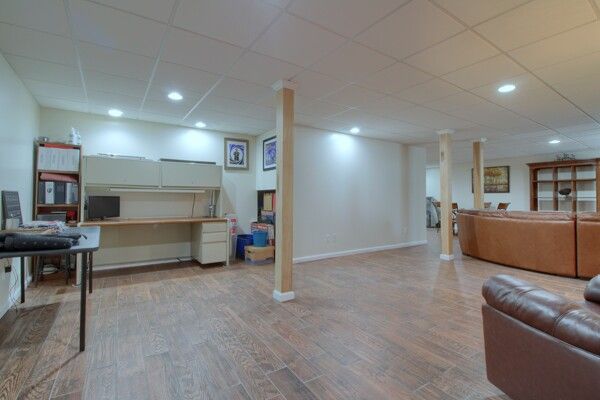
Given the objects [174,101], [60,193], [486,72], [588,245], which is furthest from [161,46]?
[588,245]

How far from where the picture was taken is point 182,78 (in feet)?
10.3

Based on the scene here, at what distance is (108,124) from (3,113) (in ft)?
6.24

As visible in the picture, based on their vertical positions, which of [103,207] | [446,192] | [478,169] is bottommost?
A: [103,207]

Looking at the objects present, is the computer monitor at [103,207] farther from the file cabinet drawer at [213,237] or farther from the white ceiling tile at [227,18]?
the white ceiling tile at [227,18]

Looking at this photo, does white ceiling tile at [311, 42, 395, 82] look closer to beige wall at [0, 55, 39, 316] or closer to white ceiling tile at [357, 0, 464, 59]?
white ceiling tile at [357, 0, 464, 59]

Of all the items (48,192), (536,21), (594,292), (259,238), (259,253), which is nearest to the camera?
(594,292)

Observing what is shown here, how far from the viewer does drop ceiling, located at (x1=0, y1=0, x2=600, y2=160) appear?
2.02m

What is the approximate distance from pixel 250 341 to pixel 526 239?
14.9 ft

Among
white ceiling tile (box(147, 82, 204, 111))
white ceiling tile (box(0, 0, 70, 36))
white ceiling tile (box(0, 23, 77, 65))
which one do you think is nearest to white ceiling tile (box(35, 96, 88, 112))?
white ceiling tile (box(147, 82, 204, 111))

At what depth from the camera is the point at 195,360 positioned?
2059 millimetres

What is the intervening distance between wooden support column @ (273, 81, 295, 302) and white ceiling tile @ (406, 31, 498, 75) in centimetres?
130

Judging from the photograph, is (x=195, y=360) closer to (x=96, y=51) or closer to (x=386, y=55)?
(x=96, y=51)

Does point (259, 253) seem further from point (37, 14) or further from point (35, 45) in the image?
point (37, 14)

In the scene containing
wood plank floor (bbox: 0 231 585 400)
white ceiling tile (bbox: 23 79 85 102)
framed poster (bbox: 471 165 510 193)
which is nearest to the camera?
wood plank floor (bbox: 0 231 585 400)
